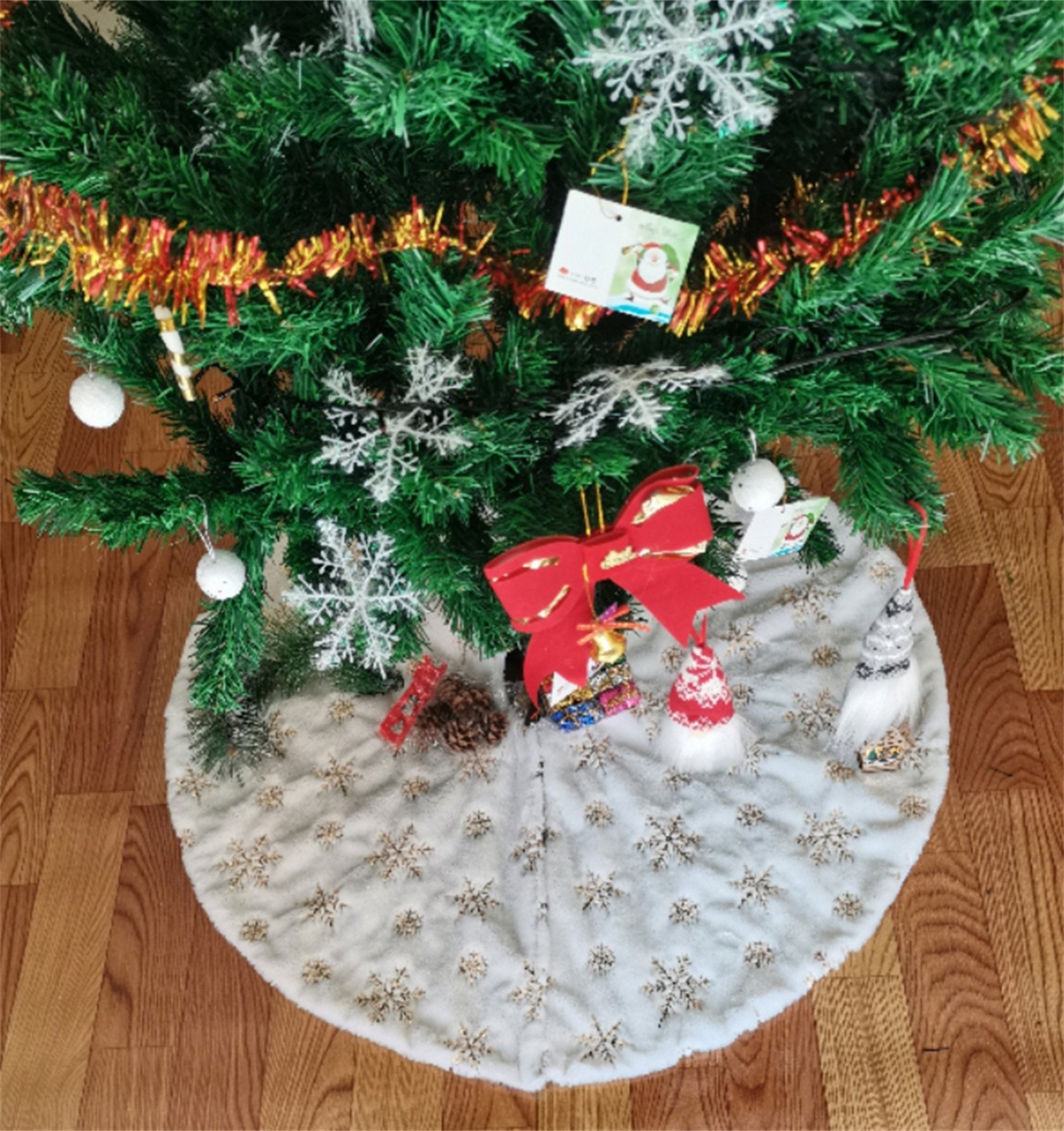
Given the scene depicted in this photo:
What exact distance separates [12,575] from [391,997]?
0.73m

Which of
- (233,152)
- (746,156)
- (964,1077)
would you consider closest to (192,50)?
(233,152)

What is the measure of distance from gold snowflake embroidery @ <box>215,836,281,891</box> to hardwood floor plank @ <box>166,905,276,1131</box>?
5 centimetres

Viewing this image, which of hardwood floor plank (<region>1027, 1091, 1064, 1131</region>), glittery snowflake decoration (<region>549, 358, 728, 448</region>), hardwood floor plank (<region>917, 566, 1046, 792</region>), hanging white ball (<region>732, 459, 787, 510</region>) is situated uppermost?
glittery snowflake decoration (<region>549, 358, 728, 448</region>)

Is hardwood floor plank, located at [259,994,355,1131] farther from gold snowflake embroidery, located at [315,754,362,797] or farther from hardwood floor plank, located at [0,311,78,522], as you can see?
hardwood floor plank, located at [0,311,78,522]

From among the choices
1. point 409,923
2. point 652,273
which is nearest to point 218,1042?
point 409,923

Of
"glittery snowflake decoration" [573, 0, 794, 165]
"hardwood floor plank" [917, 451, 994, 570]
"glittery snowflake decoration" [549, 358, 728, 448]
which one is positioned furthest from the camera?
"hardwood floor plank" [917, 451, 994, 570]

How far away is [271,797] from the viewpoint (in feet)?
3.59

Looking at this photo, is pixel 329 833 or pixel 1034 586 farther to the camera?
pixel 1034 586

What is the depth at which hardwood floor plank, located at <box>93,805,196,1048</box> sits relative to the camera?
1.00 meters

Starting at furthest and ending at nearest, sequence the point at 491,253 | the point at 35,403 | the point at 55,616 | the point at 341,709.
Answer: the point at 35,403, the point at 55,616, the point at 341,709, the point at 491,253

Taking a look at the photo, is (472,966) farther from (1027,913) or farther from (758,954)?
(1027,913)

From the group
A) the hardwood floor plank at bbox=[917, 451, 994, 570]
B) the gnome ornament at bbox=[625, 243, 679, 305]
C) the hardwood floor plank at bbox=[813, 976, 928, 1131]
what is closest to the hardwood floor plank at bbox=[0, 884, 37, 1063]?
the hardwood floor plank at bbox=[813, 976, 928, 1131]

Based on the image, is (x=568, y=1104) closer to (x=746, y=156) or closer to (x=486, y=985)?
(x=486, y=985)

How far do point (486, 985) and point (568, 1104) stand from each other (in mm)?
125
